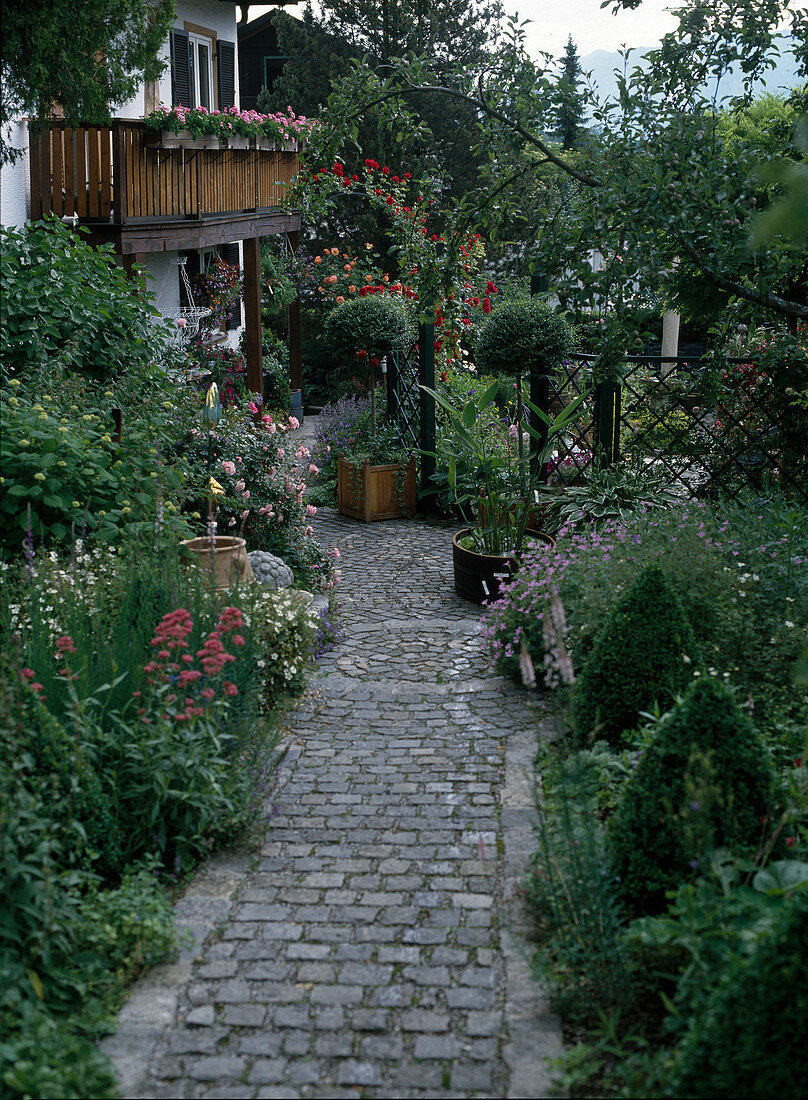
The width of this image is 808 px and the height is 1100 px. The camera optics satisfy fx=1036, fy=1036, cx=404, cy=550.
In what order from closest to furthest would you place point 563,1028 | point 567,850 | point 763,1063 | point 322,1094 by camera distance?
1. point 763,1063
2. point 322,1094
3. point 563,1028
4. point 567,850

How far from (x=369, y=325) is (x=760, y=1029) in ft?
28.5

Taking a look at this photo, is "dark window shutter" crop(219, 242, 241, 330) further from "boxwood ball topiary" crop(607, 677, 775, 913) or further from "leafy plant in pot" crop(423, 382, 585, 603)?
"boxwood ball topiary" crop(607, 677, 775, 913)

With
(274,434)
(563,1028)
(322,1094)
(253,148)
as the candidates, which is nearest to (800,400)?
(274,434)

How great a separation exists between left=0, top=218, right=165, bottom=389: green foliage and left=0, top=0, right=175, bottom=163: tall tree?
670 millimetres

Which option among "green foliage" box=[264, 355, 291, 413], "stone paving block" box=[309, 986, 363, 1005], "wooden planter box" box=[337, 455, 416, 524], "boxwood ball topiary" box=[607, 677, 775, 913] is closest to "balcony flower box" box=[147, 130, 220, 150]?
"wooden planter box" box=[337, 455, 416, 524]

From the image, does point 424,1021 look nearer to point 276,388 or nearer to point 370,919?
point 370,919

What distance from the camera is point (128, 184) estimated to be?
10.4 meters

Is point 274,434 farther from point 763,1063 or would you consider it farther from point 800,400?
point 763,1063

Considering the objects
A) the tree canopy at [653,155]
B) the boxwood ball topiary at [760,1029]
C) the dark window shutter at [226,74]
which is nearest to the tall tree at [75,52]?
the tree canopy at [653,155]

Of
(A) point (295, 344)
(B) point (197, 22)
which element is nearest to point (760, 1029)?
(A) point (295, 344)

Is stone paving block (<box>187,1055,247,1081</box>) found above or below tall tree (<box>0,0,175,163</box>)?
below

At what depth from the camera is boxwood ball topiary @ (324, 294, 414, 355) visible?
10.2m

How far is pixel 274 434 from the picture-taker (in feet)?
25.9

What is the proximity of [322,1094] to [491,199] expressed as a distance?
5523 mm
